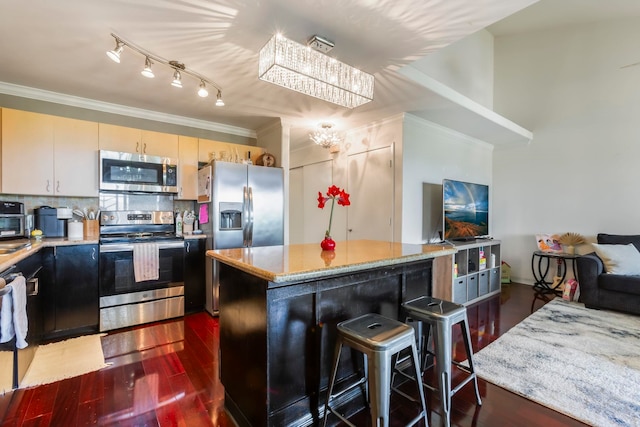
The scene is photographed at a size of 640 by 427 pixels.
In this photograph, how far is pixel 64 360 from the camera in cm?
241

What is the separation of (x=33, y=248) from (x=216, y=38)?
227 centimetres

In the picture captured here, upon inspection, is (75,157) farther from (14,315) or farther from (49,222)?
(14,315)

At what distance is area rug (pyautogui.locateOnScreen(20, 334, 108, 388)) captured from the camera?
2158mm

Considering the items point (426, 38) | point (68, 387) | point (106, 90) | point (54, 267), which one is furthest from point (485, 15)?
point (54, 267)

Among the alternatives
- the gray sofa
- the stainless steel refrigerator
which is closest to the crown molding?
the stainless steel refrigerator

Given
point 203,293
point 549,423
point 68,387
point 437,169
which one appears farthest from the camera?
point 437,169

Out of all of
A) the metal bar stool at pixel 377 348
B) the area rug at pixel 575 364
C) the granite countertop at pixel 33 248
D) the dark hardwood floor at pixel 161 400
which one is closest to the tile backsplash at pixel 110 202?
the granite countertop at pixel 33 248

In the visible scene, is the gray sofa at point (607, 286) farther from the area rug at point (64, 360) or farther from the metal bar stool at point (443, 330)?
the area rug at point (64, 360)

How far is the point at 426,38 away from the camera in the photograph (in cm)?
212

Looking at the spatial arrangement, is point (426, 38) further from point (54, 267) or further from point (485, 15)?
point (54, 267)

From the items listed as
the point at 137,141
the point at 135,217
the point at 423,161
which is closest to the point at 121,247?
the point at 135,217

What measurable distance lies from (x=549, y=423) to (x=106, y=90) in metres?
4.75

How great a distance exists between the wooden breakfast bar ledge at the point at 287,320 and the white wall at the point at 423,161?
6.31 ft

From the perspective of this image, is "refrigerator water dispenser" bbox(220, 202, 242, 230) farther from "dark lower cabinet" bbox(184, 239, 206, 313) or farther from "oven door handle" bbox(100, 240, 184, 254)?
"oven door handle" bbox(100, 240, 184, 254)
